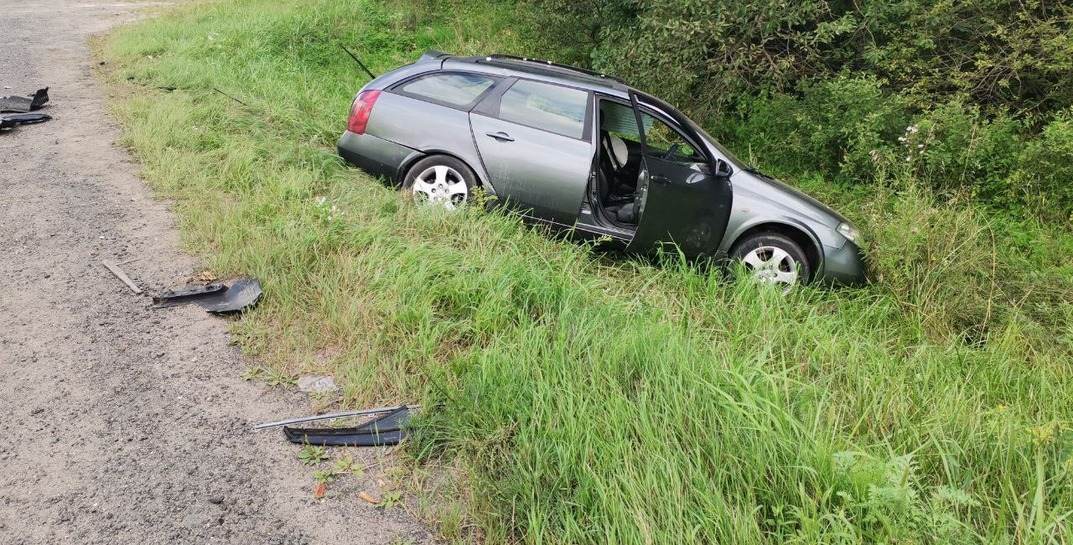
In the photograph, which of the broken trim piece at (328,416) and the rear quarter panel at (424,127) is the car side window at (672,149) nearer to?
the rear quarter panel at (424,127)

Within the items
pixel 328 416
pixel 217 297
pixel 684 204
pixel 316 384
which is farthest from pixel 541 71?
pixel 328 416

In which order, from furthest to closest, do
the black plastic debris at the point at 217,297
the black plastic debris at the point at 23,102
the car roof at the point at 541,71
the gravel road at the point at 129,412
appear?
the black plastic debris at the point at 23,102, the car roof at the point at 541,71, the black plastic debris at the point at 217,297, the gravel road at the point at 129,412

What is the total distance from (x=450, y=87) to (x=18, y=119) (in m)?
5.75

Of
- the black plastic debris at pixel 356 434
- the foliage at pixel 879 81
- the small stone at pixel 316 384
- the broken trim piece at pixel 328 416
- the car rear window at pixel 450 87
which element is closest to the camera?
the black plastic debris at pixel 356 434

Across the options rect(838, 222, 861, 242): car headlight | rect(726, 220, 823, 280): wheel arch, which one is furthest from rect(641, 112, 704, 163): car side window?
rect(838, 222, 861, 242): car headlight

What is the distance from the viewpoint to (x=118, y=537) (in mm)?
2830

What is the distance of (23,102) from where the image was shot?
9016 millimetres

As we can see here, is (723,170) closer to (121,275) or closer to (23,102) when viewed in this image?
(121,275)

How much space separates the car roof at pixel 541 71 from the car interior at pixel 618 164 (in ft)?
0.51

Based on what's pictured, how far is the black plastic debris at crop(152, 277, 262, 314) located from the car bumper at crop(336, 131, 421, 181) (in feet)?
6.34

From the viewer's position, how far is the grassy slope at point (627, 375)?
8.75 feet

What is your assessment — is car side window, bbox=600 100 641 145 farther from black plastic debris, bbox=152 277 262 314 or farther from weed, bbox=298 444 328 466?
weed, bbox=298 444 328 466

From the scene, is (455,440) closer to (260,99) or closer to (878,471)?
(878,471)

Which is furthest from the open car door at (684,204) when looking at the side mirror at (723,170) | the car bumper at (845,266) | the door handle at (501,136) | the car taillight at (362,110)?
the car taillight at (362,110)
